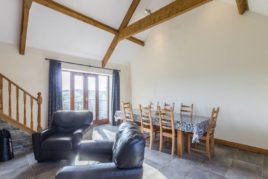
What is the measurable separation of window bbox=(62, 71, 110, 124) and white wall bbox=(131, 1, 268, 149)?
2.02m

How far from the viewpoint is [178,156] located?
3264 mm

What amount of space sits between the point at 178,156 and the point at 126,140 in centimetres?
217

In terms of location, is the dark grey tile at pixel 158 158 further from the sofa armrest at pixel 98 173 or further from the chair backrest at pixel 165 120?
the sofa armrest at pixel 98 173

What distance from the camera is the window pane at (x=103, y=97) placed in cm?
617

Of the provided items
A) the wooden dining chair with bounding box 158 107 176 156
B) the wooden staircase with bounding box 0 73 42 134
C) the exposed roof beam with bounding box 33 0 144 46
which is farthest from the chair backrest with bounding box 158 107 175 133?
the exposed roof beam with bounding box 33 0 144 46

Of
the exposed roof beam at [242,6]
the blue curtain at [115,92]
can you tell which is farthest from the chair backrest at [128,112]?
the exposed roof beam at [242,6]

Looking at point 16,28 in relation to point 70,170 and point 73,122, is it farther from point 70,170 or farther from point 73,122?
point 70,170

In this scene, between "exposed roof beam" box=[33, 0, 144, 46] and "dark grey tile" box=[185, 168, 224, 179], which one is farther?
"exposed roof beam" box=[33, 0, 144, 46]

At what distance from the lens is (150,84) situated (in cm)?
578

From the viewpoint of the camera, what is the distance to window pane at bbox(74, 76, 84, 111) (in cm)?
550

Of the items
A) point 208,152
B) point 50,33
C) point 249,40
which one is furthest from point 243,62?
point 50,33

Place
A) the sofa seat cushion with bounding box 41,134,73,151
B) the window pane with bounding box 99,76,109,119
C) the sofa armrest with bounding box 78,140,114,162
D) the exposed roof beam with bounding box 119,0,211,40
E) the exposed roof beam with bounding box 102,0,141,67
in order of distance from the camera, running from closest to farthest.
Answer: the sofa armrest with bounding box 78,140,114,162 < the sofa seat cushion with bounding box 41,134,73,151 < the exposed roof beam with bounding box 119,0,211,40 < the exposed roof beam with bounding box 102,0,141,67 < the window pane with bounding box 99,76,109,119

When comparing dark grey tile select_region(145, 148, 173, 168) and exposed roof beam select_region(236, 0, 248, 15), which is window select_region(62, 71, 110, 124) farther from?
exposed roof beam select_region(236, 0, 248, 15)

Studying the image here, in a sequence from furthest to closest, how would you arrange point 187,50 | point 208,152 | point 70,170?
point 187,50 < point 208,152 < point 70,170
